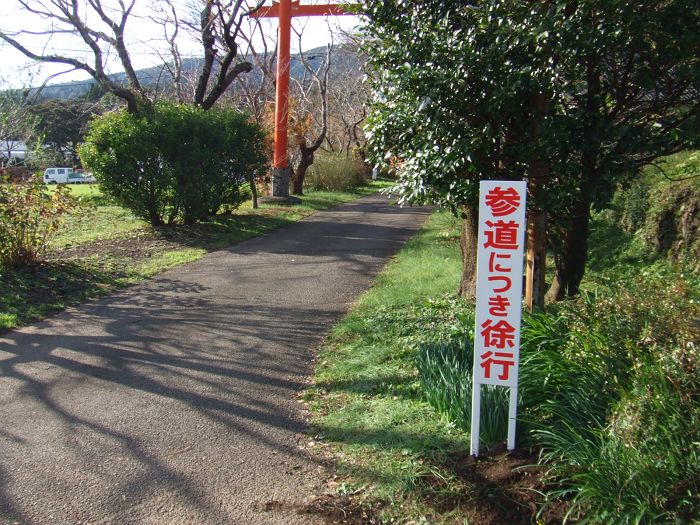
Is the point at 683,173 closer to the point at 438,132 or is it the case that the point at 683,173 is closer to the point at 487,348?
the point at 438,132

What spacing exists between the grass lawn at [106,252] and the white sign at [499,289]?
18.3 feet

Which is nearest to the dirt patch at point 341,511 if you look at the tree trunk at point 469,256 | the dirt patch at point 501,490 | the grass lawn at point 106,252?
the dirt patch at point 501,490

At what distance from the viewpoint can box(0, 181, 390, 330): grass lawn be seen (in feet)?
26.6

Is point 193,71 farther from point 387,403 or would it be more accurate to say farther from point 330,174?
point 387,403

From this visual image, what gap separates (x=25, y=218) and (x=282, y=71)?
1278 centimetres

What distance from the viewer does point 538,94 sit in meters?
5.21

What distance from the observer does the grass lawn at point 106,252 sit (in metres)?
8.11

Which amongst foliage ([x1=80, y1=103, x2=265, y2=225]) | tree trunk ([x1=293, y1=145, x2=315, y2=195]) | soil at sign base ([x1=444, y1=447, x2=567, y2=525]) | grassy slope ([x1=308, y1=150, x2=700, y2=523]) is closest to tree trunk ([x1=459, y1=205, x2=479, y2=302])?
grassy slope ([x1=308, y1=150, x2=700, y2=523])

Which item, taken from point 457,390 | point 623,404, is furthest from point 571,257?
point 623,404

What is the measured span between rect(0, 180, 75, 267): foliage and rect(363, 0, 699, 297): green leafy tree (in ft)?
18.7

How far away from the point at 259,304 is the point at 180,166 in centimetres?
657

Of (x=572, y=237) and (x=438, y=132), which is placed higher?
(x=438, y=132)

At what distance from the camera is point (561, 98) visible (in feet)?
17.1

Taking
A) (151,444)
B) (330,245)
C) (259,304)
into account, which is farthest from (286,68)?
(151,444)
